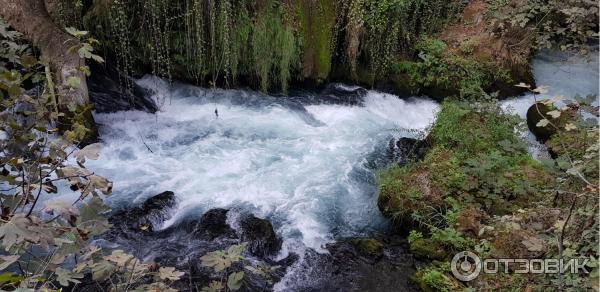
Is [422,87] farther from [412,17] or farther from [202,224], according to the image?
[202,224]

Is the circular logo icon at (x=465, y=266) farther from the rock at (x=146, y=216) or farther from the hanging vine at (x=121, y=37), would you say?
the hanging vine at (x=121, y=37)

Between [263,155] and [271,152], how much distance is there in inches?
5.2

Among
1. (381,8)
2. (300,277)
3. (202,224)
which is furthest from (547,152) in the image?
(202,224)

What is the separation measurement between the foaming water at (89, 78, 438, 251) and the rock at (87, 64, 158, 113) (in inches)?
5.9

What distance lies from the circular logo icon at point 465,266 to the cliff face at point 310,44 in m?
2.79

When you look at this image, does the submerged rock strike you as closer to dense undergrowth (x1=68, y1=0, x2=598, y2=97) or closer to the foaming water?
the foaming water

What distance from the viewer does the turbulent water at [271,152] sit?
4809 millimetres

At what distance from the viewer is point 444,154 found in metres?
5.27

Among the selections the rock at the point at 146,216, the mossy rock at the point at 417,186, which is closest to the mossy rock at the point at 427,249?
the mossy rock at the point at 417,186

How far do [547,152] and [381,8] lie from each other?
3.26 meters

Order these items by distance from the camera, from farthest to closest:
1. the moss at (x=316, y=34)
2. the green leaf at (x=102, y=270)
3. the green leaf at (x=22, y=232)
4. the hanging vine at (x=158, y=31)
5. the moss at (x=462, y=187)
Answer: the moss at (x=316, y=34) → the hanging vine at (x=158, y=31) → the moss at (x=462, y=187) → the green leaf at (x=102, y=270) → the green leaf at (x=22, y=232)

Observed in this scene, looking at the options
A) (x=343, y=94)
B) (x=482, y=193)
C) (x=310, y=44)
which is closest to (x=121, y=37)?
(x=310, y=44)

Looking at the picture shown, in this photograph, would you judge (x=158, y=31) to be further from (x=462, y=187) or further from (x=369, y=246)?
(x=462, y=187)

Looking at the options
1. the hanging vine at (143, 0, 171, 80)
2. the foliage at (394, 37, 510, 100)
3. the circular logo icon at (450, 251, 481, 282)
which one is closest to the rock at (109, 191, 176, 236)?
the hanging vine at (143, 0, 171, 80)
